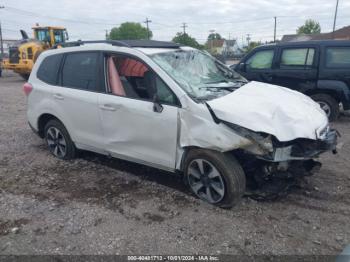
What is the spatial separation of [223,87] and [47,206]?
2593mm

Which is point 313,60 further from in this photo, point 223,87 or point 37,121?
point 37,121

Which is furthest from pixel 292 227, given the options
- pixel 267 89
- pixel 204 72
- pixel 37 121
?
pixel 37 121

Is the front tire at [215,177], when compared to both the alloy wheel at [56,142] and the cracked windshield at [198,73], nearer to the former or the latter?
the cracked windshield at [198,73]

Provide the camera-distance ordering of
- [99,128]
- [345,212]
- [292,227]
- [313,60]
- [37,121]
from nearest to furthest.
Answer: [292,227] → [345,212] → [99,128] → [37,121] → [313,60]

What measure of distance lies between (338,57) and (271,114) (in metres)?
4.87

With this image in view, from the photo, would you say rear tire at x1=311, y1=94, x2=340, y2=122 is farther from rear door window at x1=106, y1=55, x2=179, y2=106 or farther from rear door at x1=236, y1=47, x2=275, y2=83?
rear door window at x1=106, y1=55, x2=179, y2=106

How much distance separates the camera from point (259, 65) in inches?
321

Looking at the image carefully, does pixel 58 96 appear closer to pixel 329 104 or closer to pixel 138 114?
pixel 138 114

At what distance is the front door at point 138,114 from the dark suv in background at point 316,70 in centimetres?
451

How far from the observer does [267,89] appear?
430 cm

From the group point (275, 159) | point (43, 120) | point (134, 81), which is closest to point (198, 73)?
point (134, 81)

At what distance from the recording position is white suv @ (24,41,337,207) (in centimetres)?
344

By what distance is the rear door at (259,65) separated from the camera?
26.1 feet

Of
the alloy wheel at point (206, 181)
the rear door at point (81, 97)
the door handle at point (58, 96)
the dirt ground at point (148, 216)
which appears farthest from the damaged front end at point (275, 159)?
the door handle at point (58, 96)
